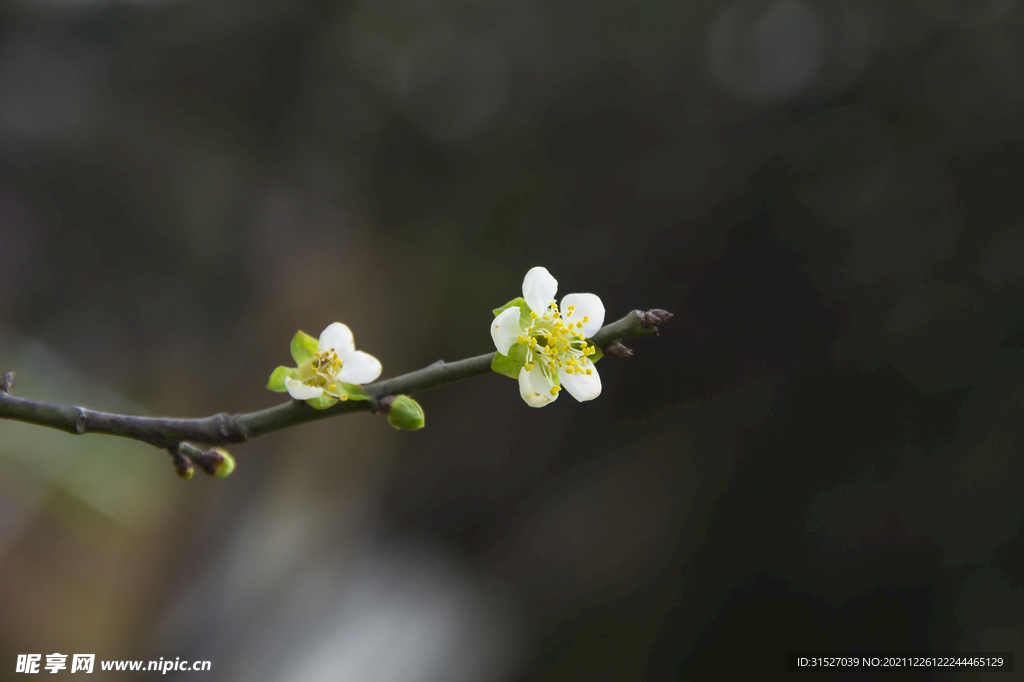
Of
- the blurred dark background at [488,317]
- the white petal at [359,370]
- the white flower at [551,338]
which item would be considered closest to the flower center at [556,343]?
the white flower at [551,338]

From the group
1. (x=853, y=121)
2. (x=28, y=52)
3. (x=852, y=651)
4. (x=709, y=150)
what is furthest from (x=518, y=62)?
(x=852, y=651)

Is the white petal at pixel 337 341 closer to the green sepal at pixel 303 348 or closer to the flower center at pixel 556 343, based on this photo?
the green sepal at pixel 303 348

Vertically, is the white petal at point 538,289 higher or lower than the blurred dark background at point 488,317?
lower

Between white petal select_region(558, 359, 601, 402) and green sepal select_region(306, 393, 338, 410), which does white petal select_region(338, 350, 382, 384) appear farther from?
white petal select_region(558, 359, 601, 402)

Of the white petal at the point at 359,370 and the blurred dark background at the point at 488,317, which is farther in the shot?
the blurred dark background at the point at 488,317

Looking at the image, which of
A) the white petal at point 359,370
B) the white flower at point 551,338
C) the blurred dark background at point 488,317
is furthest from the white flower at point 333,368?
the blurred dark background at point 488,317

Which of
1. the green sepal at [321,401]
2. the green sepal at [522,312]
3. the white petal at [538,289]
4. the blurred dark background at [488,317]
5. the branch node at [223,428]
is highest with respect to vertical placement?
the blurred dark background at [488,317]
